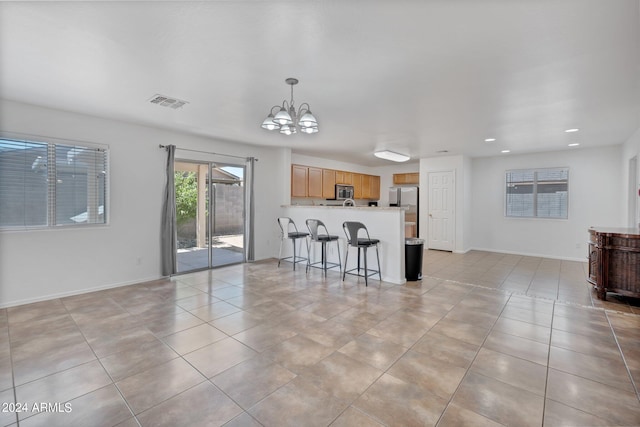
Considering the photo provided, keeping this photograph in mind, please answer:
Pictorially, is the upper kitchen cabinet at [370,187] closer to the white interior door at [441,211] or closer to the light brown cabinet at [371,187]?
the light brown cabinet at [371,187]

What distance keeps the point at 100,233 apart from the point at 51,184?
0.86 m

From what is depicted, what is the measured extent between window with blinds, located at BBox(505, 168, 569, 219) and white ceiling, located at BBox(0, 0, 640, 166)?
2.45m

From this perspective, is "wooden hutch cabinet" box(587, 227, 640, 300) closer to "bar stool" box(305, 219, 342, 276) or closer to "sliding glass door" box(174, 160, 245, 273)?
"bar stool" box(305, 219, 342, 276)

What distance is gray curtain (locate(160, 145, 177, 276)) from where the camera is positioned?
16.2 ft

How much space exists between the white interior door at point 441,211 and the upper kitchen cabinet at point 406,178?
A: 1286mm

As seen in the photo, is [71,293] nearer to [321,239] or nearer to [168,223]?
[168,223]

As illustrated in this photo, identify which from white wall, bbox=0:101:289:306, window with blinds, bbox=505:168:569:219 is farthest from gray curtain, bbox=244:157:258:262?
window with blinds, bbox=505:168:569:219

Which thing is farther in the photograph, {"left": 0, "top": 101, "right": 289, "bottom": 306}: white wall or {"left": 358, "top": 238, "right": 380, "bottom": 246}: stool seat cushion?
{"left": 358, "top": 238, "right": 380, "bottom": 246}: stool seat cushion

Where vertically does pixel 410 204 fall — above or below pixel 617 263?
above

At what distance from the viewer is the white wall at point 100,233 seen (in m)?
3.64

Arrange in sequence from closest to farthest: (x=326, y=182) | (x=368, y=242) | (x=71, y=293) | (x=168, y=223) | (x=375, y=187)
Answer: (x=71, y=293)
(x=368, y=242)
(x=168, y=223)
(x=326, y=182)
(x=375, y=187)

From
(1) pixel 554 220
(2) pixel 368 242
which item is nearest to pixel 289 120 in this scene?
(2) pixel 368 242

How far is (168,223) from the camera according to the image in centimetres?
493

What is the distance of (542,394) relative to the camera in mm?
1975
